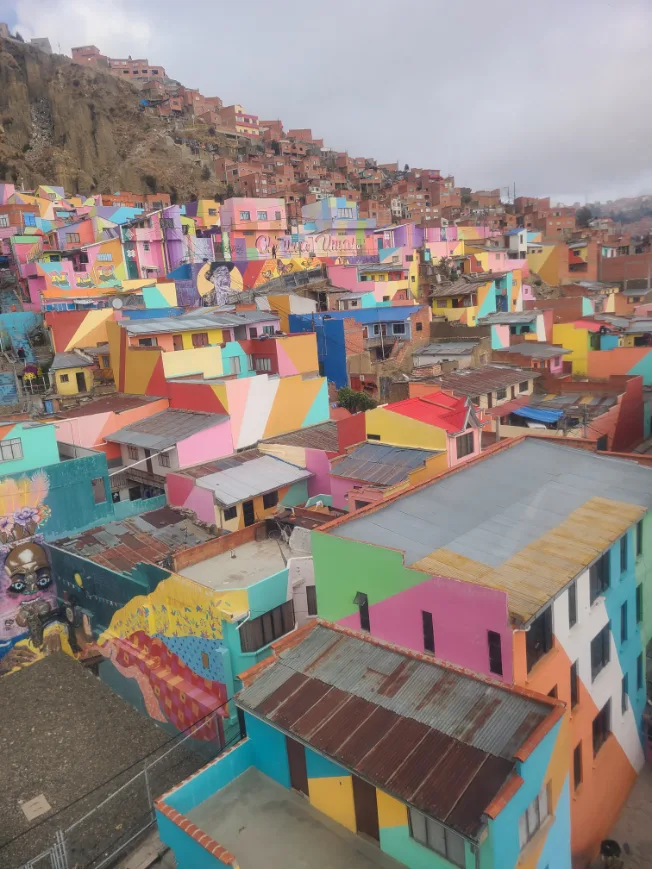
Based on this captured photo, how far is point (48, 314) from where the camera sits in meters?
33.1

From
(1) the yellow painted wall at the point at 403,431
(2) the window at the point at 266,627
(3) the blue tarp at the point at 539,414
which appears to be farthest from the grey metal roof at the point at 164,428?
(3) the blue tarp at the point at 539,414

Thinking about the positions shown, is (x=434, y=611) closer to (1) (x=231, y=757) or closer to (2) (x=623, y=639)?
(1) (x=231, y=757)

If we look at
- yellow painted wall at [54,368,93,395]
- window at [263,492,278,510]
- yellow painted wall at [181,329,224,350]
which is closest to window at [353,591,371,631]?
window at [263,492,278,510]

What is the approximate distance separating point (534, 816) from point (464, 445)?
11791mm

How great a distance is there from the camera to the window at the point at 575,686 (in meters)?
11.9

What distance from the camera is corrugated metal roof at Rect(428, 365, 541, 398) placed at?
2695cm

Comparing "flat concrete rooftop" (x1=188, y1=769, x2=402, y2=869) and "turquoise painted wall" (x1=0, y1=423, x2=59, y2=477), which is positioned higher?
"turquoise painted wall" (x1=0, y1=423, x2=59, y2=477)

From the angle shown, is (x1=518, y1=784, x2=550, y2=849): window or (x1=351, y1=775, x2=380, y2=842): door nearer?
(x1=518, y1=784, x2=550, y2=849): window

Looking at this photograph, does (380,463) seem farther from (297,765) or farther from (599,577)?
(297,765)

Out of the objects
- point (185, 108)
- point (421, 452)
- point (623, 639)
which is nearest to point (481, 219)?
point (185, 108)

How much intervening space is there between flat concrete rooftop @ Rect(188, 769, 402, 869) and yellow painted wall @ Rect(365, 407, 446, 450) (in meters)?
10.7

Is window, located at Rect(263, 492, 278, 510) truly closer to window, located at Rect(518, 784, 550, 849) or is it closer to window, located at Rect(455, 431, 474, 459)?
window, located at Rect(455, 431, 474, 459)

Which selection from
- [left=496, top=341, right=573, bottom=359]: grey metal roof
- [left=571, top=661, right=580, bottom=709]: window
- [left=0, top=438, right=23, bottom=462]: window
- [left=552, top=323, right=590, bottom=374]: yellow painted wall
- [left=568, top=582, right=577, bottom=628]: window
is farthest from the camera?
[left=552, top=323, right=590, bottom=374]: yellow painted wall

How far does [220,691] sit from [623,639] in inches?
368
